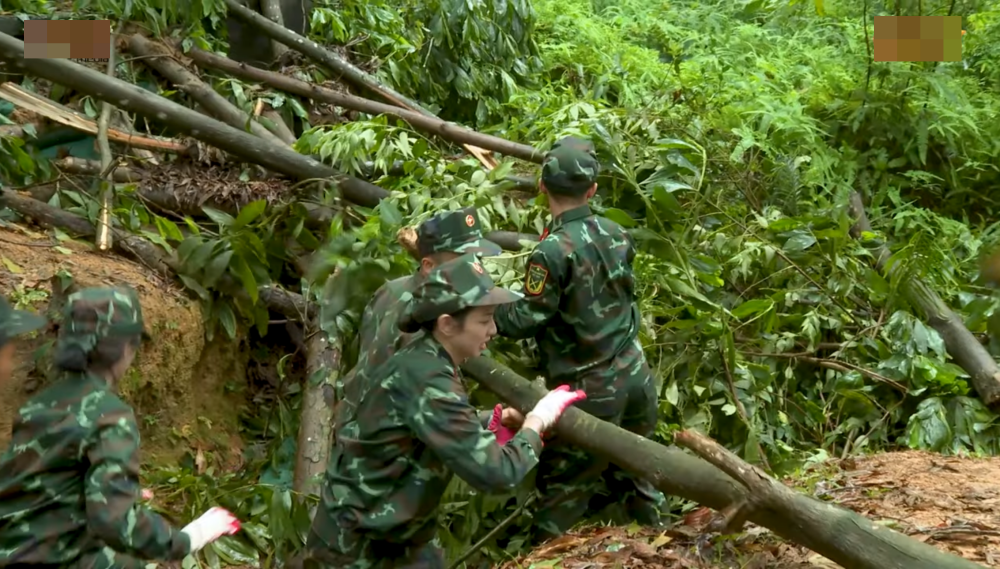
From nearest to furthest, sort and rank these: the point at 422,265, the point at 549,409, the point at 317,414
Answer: the point at 549,409, the point at 422,265, the point at 317,414

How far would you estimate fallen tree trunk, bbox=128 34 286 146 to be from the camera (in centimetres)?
677

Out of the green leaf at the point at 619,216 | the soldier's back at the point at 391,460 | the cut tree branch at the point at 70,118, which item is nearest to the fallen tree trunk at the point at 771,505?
the soldier's back at the point at 391,460

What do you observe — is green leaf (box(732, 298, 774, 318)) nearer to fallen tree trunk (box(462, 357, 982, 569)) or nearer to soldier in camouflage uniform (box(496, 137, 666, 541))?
soldier in camouflage uniform (box(496, 137, 666, 541))

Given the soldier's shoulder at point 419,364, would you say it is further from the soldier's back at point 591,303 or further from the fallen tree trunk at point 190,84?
the fallen tree trunk at point 190,84

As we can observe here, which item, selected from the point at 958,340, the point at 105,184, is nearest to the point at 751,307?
the point at 958,340

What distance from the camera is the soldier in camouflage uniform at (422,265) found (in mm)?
3701

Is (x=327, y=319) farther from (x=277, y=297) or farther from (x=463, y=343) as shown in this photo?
(x=463, y=343)

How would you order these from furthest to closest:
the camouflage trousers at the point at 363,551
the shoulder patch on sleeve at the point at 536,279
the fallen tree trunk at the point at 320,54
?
the fallen tree trunk at the point at 320,54
the shoulder patch on sleeve at the point at 536,279
the camouflage trousers at the point at 363,551

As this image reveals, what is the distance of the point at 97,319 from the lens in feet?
9.98

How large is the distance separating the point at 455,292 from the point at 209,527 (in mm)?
1180

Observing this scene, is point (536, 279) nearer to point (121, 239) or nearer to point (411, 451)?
point (411, 451)

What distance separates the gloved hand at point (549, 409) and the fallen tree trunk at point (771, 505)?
12cm

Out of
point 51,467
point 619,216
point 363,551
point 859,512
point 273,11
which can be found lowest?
point 363,551

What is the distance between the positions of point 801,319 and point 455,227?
129 inches
